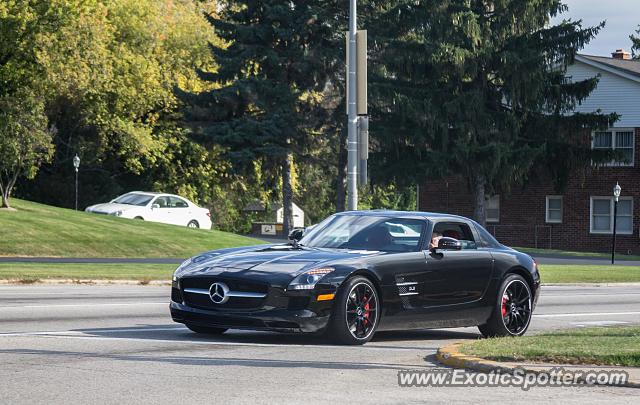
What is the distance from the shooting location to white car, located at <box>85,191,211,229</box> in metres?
49.6

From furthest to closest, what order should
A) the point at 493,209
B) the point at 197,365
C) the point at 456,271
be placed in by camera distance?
the point at 493,209 < the point at 456,271 < the point at 197,365

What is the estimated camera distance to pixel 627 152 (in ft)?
194

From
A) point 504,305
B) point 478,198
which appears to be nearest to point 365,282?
point 504,305

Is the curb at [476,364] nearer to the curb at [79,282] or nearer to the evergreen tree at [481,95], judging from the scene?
the curb at [79,282]

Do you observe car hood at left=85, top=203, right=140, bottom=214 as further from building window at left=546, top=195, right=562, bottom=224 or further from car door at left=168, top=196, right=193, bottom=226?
building window at left=546, top=195, right=562, bottom=224

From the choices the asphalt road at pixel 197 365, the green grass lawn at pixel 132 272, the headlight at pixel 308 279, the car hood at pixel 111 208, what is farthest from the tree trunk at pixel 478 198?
the headlight at pixel 308 279

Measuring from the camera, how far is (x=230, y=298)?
1274 cm

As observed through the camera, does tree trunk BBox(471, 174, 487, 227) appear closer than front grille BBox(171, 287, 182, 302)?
No

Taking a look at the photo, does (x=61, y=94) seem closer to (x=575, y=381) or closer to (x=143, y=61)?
(x=143, y=61)

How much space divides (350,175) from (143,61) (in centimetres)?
4113

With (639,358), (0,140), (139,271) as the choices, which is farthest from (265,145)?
(639,358)

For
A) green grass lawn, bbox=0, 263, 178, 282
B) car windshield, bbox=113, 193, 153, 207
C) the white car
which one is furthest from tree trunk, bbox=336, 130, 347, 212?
green grass lawn, bbox=0, 263, 178, 282

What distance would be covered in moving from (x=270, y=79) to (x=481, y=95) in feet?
38.0

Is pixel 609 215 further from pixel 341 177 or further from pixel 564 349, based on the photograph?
pixel 564 349
